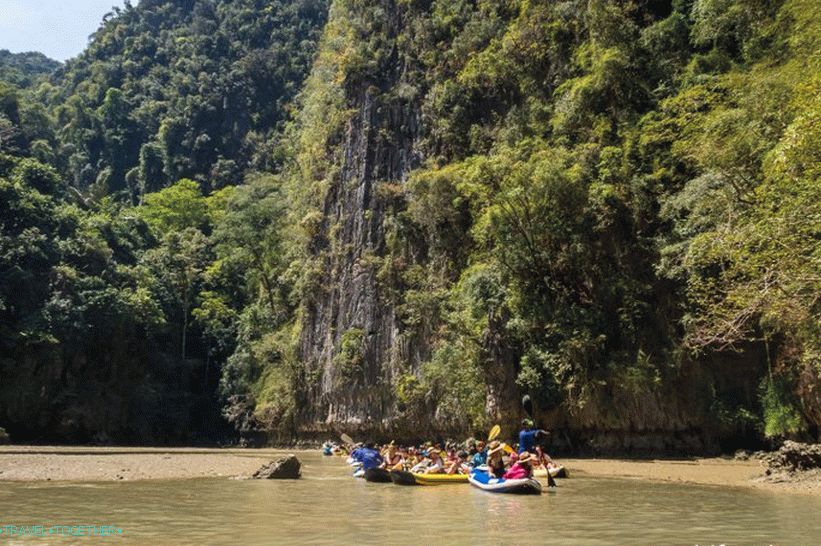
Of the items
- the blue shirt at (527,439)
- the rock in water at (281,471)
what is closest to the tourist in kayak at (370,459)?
the rock in water at (281,471)

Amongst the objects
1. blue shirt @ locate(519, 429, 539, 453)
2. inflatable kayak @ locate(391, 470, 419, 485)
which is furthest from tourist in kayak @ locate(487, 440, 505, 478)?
inflatable kayak @ locate(391, 470, 419, 485)

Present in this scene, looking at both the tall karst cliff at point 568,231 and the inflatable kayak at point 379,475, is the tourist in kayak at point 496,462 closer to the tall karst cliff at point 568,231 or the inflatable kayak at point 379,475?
the inflatable kayak at point 379,475

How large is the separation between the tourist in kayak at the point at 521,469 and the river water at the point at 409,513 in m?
0.65

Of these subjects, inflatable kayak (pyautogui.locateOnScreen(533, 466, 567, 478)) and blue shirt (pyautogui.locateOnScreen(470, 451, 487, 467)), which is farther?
blue shirt (pyautogui.locateOnScreen(470, 451, 487, 467))

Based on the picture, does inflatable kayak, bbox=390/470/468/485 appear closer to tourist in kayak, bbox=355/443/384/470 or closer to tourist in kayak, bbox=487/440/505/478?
tourist in kayak, bbox=355/443/384/470

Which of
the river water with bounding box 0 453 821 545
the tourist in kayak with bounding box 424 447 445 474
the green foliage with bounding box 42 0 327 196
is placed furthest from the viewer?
the green foliage with bounding box 42 0 327 196

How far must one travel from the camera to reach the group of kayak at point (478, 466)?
1252 centimetres

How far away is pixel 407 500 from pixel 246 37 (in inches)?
2699

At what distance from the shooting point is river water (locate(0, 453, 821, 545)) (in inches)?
283

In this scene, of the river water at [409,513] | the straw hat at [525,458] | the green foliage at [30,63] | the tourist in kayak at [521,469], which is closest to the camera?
the river water at [409,513]

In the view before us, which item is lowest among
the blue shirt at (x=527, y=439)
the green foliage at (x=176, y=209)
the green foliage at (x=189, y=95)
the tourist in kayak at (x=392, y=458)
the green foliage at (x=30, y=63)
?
the tourist in kayak at (x=392, y=458)

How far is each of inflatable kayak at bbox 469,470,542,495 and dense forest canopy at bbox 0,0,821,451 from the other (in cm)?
447

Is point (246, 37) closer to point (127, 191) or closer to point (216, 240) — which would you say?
point (127, 191)

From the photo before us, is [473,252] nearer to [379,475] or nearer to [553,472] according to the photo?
[553,472]
